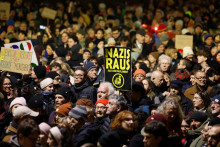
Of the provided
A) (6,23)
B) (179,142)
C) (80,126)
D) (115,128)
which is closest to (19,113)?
(80,126)

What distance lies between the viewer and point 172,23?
62.5ft

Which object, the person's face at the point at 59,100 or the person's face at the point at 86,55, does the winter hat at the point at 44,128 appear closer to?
the person's face at the point at 59,100

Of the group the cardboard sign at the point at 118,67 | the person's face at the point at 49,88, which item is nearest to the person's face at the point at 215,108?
the cardboard sign at the point at 118,67

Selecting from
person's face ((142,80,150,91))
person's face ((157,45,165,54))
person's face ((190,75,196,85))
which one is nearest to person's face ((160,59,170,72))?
person's face ((190,75,196,85))

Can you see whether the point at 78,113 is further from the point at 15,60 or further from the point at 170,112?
the point at 15,60

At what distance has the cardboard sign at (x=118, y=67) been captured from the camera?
1019cm

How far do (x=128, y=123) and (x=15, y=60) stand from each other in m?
5.12

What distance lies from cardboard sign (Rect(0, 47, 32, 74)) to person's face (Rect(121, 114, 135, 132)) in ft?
15.4

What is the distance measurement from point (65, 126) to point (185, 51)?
7.20 meters

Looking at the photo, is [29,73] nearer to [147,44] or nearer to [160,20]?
[147,44]

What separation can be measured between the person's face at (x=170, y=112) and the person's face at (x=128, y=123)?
2.99 feet

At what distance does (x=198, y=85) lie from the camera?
36.6 ft

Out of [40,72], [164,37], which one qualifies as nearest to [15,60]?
[40,72]

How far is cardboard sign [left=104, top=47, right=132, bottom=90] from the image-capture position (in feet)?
33.4
